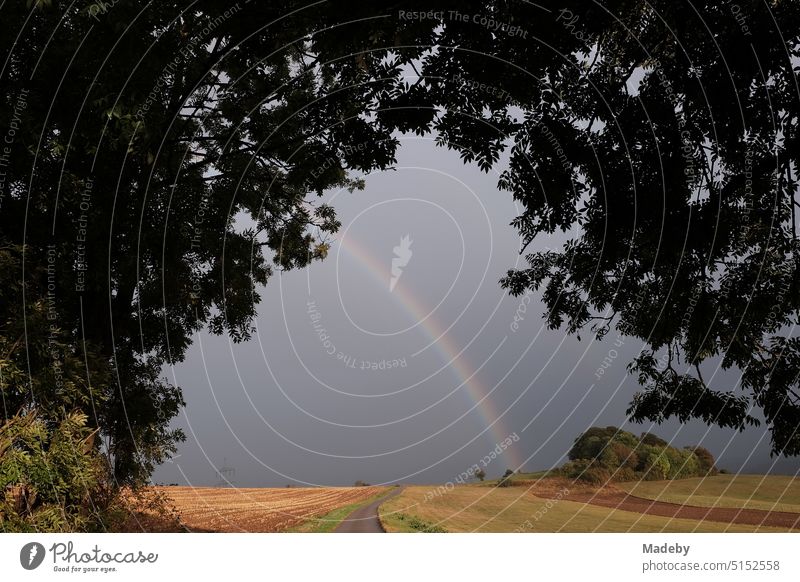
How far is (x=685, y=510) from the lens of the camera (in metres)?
18.8

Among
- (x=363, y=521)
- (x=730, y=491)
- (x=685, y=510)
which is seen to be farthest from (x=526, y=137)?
(x=730, y=491)

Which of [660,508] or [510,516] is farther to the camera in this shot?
[660,508]

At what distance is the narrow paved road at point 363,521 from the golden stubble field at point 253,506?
1.03m

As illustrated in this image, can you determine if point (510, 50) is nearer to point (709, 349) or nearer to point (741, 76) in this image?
point (741, 76)

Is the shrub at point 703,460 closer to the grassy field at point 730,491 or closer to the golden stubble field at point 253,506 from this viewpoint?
the grassy field at point 730,491

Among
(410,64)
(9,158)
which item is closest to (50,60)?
(9,158)

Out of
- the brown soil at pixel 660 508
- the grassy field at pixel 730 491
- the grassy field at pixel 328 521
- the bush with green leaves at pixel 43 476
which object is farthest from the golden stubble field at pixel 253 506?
the grassy field at pixel 730 491

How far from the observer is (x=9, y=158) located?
12828mm

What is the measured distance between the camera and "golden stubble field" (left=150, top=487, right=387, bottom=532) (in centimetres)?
1619
